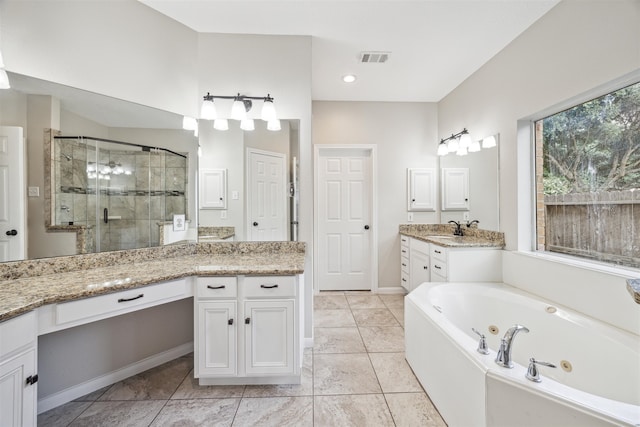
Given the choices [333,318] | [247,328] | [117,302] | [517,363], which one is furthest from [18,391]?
[517,363]

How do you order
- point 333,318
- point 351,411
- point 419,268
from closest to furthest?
Answer: point 351,411 < point 333,318 < point 419,268

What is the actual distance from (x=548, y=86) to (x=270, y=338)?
269 cm

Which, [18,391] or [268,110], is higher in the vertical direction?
[268,110]

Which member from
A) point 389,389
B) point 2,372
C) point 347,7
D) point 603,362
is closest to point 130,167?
point 2,372

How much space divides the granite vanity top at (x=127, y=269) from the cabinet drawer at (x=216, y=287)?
0.04 metres

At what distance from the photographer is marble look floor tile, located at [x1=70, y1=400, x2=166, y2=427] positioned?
1.49 metres

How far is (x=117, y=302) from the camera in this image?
146 cm

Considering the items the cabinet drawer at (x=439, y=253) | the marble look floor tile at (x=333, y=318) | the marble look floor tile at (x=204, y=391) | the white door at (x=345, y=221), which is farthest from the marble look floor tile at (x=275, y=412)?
the white door at (x=345, y=221)

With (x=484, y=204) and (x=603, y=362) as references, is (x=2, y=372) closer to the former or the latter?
(x=603, y=362)

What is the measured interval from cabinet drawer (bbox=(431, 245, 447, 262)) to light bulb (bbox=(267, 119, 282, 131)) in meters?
1.91

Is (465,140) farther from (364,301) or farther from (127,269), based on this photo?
(127,269)

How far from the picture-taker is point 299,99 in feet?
7.45

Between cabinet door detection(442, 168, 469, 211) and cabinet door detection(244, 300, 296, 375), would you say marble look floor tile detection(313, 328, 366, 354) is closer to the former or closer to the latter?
cabinet door detection(244, 300, 296, 375)

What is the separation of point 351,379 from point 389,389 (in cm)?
26
